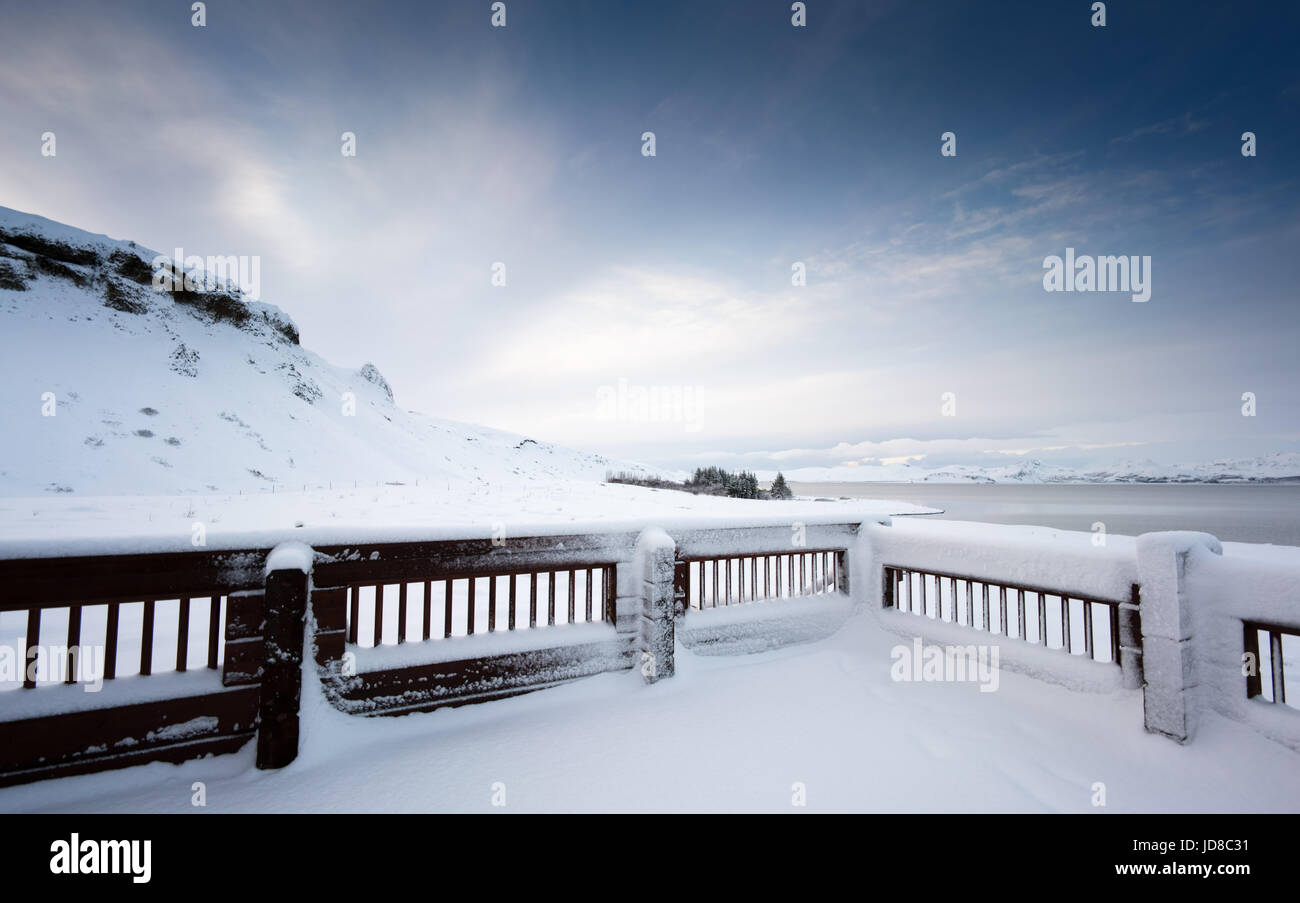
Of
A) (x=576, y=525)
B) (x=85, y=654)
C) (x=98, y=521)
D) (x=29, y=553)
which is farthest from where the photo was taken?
(x=576, y=525)

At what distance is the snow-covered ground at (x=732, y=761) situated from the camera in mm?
3258

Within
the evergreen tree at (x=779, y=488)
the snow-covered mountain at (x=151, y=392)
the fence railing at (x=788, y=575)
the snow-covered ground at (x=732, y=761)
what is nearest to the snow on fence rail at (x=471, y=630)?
the snow-covered ground at (x=732, y=761)

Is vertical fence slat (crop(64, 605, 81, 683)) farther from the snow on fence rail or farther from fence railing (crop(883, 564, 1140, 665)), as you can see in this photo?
fence railing (crop(883, 564, 1140, 665))

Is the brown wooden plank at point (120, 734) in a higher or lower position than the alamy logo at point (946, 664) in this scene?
higher

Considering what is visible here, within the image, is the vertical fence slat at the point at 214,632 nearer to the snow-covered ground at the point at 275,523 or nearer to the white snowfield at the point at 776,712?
the white snowfield at the point at 776,712

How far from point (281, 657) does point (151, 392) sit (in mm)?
23328
